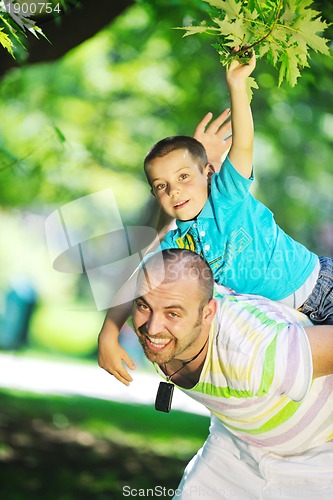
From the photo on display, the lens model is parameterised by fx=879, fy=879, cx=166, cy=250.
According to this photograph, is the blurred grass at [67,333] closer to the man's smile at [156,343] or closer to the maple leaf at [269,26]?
the man's smile at [156,343]

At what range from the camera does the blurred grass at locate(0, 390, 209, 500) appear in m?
3.09

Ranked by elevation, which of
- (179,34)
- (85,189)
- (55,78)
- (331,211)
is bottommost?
(331,211)

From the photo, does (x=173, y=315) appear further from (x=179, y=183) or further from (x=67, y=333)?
(x=67, y=333)

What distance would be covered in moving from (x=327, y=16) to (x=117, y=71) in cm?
157

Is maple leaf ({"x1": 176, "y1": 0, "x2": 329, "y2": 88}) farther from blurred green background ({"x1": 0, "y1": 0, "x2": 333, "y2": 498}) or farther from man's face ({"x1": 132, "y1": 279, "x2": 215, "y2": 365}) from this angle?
blurred green background ({"x1": 0, "y1": 0, "x2": 333, "y2": 498})

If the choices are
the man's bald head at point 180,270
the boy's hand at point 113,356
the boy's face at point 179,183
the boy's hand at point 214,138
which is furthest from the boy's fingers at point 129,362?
the boy's hand at point 214,138

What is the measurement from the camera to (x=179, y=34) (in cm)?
303

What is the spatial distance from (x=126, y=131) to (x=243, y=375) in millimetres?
2286

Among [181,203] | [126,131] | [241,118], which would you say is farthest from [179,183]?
[126,131]

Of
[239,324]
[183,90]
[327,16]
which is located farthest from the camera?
[183,90]

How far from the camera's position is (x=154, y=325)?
1274mm

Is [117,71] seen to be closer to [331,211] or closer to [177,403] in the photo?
[331,211]

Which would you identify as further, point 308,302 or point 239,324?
point 308,302

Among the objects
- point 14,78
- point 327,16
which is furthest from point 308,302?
point 14,78
